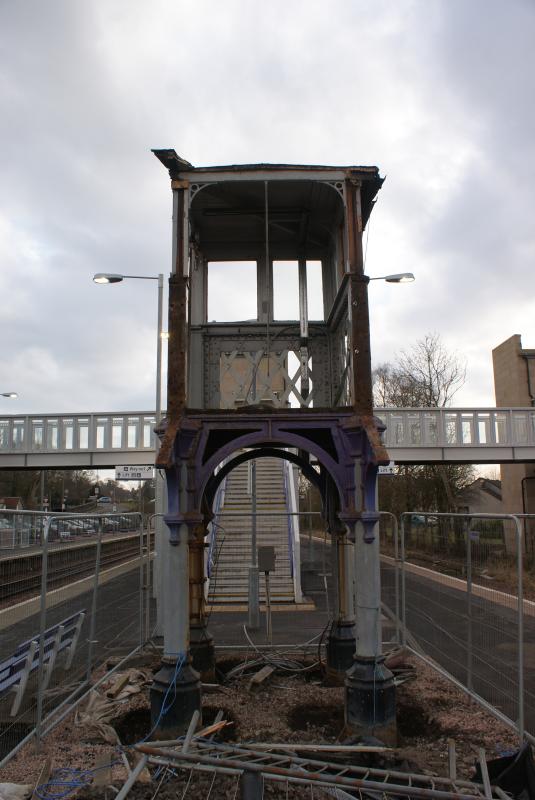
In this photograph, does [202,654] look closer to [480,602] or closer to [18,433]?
[480,602]

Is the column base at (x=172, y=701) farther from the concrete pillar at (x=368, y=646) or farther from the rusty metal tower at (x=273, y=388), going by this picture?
the concrete pillar at (x=368, y=646)

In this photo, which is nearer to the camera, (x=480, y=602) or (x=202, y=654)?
(x=480, y=602)

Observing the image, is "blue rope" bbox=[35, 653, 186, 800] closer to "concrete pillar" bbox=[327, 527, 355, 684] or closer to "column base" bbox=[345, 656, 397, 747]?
"column base" bbox=[345, 656, 397, 747]

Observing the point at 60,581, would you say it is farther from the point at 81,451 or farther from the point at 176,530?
the point at 81,451

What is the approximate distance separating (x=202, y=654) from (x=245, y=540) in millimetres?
9040

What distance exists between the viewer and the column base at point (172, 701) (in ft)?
21.2

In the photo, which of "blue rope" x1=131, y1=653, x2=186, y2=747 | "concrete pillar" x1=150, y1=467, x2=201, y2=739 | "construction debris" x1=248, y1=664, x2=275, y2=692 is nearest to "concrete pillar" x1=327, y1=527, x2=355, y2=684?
"construction debris" x1=248, y1=664, x2=275, y2=692

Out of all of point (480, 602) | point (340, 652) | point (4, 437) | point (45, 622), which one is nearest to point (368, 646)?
point (480, 602)

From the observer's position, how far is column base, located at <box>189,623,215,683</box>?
8562 millimetres

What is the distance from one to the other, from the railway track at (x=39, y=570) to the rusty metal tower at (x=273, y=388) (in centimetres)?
148

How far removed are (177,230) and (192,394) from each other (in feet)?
8.55

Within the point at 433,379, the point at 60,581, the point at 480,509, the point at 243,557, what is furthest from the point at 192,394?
the point at 480,509

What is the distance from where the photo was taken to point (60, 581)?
768cm

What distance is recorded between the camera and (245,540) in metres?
17.6
